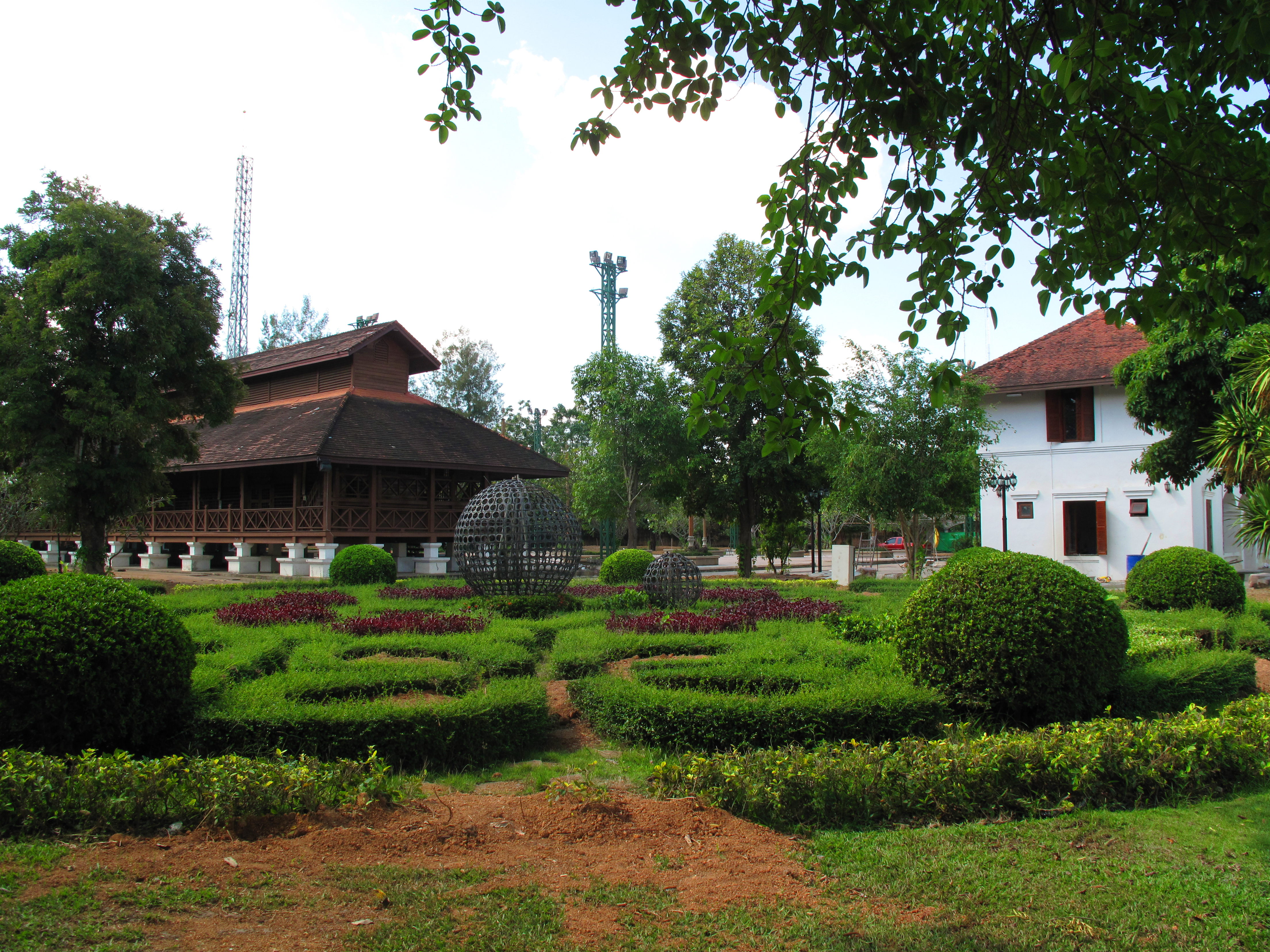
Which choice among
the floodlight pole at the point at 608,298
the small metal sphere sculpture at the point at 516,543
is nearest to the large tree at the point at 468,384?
the floodlight pole at the point at 608,298

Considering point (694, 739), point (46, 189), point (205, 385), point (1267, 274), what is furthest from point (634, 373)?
point (1267, 274)

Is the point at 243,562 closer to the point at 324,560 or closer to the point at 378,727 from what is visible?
the point at 324,560

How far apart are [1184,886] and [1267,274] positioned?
9.52ft

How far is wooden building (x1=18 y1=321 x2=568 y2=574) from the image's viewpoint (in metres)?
24.8

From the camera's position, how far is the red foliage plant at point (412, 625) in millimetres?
10148

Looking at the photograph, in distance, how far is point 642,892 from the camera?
393cm

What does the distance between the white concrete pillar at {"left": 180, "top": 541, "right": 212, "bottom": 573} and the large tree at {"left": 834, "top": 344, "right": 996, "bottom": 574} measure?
21177 mm

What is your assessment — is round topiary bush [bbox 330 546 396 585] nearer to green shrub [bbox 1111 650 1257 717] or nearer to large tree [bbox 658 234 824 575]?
large tree [bbox 658 234 824 575]

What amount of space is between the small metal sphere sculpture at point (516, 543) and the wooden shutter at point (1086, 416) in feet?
61.0

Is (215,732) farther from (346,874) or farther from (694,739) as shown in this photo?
(694,739)

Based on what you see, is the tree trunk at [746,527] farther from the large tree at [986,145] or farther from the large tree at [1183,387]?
the large tree at [986,145]

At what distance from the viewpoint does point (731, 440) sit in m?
25.2

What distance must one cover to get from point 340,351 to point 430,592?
16.2m

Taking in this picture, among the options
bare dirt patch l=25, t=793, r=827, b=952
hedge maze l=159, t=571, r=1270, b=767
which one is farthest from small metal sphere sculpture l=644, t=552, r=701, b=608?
bare dirt patch l=25, t=793, r=827, b=952
